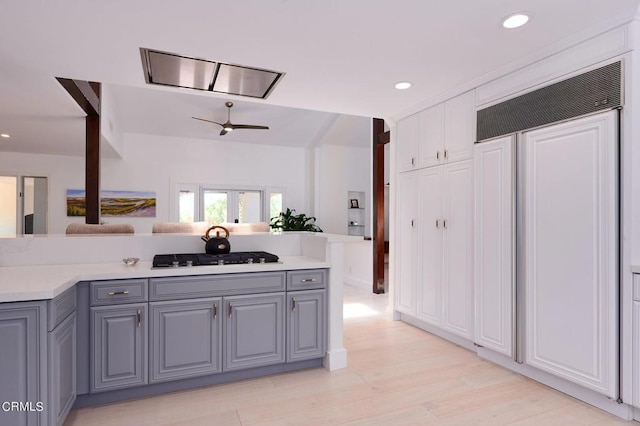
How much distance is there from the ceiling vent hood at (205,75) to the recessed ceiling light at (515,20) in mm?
1618

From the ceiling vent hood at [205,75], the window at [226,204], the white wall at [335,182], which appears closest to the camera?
the ceiling vent hood at [205,75]

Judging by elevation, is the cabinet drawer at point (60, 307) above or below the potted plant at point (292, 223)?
below

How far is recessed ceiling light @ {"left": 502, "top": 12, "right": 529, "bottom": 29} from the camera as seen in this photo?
2.12 m

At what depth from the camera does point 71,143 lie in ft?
19.5

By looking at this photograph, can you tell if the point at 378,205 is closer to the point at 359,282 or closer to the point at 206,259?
the point at 359,282

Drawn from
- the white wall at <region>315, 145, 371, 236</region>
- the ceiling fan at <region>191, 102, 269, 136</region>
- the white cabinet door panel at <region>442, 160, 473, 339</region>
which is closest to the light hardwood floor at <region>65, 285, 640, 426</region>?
the white cabinet door panel at <region>442, 160, 473, 339</region>

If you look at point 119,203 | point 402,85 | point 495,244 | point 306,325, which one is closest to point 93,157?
point 119,203

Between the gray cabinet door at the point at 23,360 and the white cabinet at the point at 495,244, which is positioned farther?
the white cabinet at the point at 495,244

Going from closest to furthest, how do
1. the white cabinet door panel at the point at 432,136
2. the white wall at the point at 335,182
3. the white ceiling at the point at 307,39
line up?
the white ceiling at the point at 307,39
the white cabinet door panel at the point at 432,136
the white wall at the point at 335,182

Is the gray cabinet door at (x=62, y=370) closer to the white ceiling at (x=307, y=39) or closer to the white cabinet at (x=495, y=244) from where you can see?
the white ceiling at (x=307, y=39)

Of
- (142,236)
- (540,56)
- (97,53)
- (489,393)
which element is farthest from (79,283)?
(540,56)

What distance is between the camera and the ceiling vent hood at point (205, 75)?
2697 mm

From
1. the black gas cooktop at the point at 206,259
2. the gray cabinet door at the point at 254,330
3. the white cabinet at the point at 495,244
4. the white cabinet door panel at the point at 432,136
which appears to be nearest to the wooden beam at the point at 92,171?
the black gas cooktop at the point at 206,259

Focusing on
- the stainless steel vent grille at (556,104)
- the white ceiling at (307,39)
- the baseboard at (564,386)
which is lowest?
the baseboard at (564,386)
